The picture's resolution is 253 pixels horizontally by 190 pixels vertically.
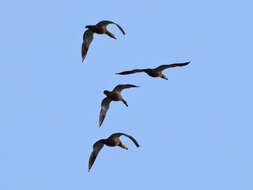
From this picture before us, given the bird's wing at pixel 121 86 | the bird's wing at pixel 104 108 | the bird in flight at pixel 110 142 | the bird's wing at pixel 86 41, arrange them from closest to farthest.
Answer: the bird in flight at pixel 110 142, the bird's wing at pixel 121 86, the bird's wing at pixel 104 108, the bird's wing at pixel 86 41

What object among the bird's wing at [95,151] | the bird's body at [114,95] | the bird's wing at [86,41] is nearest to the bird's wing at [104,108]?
the bird's body at [114,95]

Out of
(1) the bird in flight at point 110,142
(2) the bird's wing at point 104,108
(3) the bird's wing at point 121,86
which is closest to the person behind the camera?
(1) the bird in flight at point 110,142

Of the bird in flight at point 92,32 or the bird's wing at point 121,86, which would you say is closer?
the bird's wing at point 121,86

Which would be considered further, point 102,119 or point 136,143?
point 102,119

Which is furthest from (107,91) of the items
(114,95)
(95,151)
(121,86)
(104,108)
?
(95,151)

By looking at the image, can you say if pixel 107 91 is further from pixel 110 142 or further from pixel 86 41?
pixel 86 41

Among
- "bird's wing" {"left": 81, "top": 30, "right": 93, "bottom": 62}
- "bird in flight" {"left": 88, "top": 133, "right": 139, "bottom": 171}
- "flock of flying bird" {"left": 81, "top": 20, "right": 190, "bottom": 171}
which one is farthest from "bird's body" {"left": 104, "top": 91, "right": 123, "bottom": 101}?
"bird's wing" {"left": 81, "top": 30, "right": 93, "bottom": 62}

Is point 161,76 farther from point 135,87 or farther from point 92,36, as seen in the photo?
point 92,36

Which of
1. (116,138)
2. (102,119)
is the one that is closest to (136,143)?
(116,138)

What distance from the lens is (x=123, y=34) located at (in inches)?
1916

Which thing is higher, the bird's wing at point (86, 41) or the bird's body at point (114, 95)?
the bird's wing at point (86, 41)

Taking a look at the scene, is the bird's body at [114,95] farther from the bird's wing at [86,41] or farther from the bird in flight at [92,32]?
the bird's wing at [86,41]

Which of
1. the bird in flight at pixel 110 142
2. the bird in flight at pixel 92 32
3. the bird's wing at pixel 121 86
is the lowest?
the bird in flight at pixel 110 142

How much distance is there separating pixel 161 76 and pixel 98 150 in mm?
6379
